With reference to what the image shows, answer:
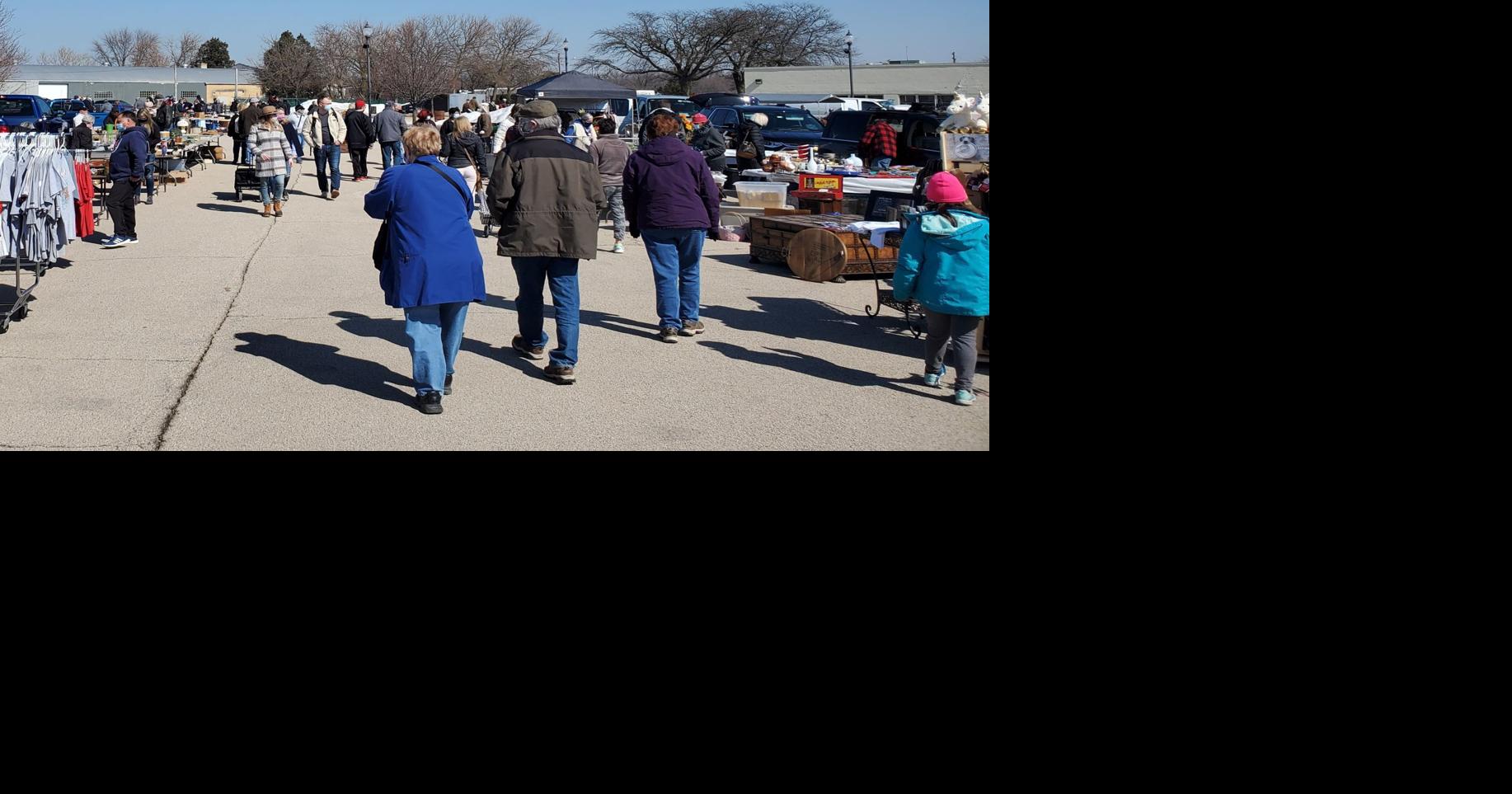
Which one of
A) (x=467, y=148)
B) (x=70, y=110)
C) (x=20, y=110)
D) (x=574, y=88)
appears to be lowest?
(x=467, y=148)

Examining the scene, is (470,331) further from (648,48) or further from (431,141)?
(648,48)

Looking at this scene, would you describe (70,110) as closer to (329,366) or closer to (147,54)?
(147,54)

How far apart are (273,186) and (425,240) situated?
10933mm

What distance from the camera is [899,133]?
19828 millimetres

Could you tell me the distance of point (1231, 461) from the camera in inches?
182

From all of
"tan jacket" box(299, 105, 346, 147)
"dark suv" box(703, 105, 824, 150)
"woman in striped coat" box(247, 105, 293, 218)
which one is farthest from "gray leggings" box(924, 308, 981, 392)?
"dark suv" box(703, 105, 824, 150)

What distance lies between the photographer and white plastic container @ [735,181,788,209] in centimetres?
1453

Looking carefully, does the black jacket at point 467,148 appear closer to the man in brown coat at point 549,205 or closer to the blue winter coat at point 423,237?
the man in brown coat at point 549,205

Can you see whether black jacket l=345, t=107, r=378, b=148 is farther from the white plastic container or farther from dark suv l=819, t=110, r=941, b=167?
the white plastic container

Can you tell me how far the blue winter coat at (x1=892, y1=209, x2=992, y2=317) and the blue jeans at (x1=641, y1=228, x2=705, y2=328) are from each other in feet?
5.99

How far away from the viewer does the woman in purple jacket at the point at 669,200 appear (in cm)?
838

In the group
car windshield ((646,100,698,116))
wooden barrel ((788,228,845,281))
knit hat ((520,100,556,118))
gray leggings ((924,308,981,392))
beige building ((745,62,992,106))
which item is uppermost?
beige building ((745,62,992,106))

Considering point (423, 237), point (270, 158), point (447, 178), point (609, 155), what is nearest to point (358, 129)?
point (270, 158)

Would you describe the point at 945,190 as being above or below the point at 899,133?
below
